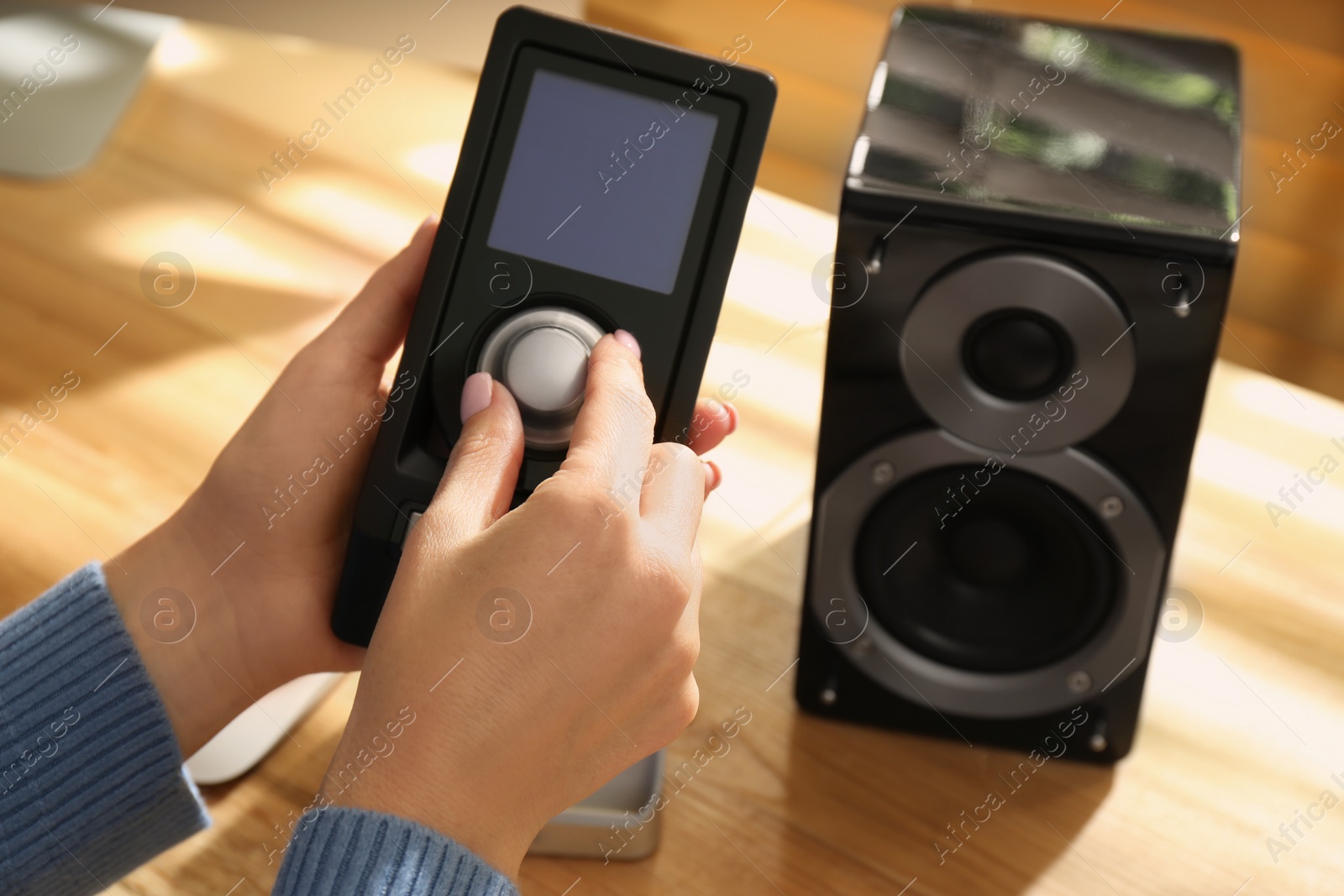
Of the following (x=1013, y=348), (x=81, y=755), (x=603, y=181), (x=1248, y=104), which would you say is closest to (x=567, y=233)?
(x=603, y=181)

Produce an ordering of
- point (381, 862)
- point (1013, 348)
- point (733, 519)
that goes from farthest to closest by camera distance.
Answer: point (733, 519)
point (1013, 348)
point (381, 862)

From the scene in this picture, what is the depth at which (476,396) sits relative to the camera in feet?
1.41

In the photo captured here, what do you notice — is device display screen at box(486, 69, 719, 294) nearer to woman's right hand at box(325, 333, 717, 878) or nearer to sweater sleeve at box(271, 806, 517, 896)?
woman's right hand at box(325, 333, 717, 878)

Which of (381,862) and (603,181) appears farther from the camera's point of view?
(603,181)

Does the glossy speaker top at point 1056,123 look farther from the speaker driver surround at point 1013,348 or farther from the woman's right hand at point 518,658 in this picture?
the woman's right hand at point 518,658

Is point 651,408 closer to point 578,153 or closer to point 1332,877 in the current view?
point 578,153

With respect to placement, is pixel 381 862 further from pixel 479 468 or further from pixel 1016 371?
pixel 1016 371

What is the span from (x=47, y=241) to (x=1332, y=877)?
83 centimetres

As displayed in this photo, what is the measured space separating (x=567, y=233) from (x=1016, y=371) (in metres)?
0.19

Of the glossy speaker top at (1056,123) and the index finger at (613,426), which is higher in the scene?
the glossy speaker top at (1056,123)

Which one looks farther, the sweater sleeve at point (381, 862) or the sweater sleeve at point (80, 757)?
the sweater sleeve at point (80, 757)

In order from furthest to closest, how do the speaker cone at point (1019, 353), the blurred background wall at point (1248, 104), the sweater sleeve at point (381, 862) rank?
the blurred background wall at point (1248, 104)
the speaker cone at point (1019, 353)
the sweater sleeve at point (381, 862)

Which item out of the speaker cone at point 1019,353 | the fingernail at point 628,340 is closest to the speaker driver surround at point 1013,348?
the speaker cone at point 1019,353

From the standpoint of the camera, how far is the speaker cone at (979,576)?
0.46m
